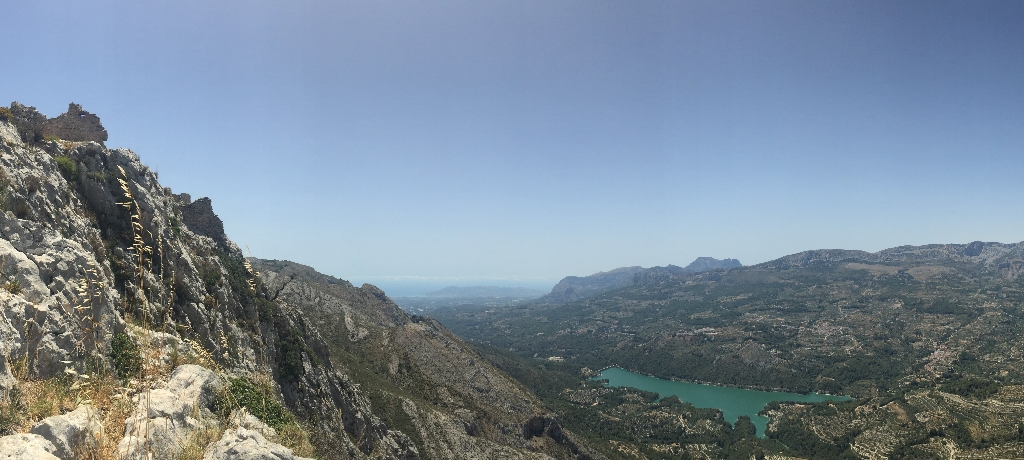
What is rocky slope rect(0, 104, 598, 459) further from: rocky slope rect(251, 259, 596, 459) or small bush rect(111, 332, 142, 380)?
rocky slope rect(251, 259, 596, 459)

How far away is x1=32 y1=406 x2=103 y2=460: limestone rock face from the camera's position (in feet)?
18.4

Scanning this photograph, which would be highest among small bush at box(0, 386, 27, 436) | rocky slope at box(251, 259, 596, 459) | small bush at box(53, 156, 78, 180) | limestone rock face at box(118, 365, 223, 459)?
small bush at box(53, 156, 78, 180)

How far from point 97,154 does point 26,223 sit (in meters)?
17.1

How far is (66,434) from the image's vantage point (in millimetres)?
5781

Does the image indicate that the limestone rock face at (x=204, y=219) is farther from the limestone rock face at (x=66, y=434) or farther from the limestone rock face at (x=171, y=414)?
the limestone rock face at (x=66, y=434)

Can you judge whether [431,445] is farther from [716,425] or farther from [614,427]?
[716,425]

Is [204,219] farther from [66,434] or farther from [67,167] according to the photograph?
[66,434]

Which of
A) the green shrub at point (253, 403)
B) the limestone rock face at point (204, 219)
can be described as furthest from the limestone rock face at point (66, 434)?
the limestone rock face at point (204, 219)

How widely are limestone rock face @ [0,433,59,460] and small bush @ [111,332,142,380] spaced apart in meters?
4.41

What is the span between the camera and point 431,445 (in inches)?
2250

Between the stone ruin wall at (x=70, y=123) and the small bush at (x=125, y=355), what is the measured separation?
25.9m

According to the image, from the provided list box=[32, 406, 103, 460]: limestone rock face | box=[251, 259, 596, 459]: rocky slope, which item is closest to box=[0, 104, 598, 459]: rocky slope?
box=[32, 406, 103, 460]: limestone rock face

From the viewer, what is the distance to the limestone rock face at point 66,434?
221 inches

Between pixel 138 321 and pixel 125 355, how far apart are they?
20.2ft
